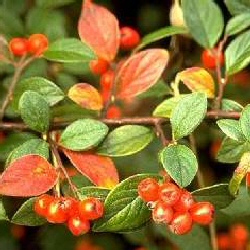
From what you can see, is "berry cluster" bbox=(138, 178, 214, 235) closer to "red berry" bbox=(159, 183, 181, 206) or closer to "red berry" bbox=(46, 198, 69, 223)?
"red berry" bbox=(159, 183, 181, 206)

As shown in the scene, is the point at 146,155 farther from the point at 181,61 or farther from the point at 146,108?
the point at 146,108

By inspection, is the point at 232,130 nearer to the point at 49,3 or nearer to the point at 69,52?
the point at 69,52

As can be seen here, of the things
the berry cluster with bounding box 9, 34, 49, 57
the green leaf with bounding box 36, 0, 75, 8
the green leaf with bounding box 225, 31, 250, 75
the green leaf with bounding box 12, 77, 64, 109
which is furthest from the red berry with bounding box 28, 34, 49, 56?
the green leaf with bounding box 225, 31, 250, 75

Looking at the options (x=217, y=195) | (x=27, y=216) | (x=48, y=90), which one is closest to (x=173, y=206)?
(x=217, y=195)

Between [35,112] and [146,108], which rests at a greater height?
[35,112]

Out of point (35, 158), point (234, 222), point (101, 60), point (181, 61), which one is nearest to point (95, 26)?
point (101, 60)

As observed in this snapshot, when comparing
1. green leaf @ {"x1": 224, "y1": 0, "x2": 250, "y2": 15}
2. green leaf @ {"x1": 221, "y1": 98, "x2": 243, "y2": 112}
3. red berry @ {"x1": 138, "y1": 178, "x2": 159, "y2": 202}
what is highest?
green leaf @ {"x1": 224, "y1": 0, "x2": 250, "y2": 15}
